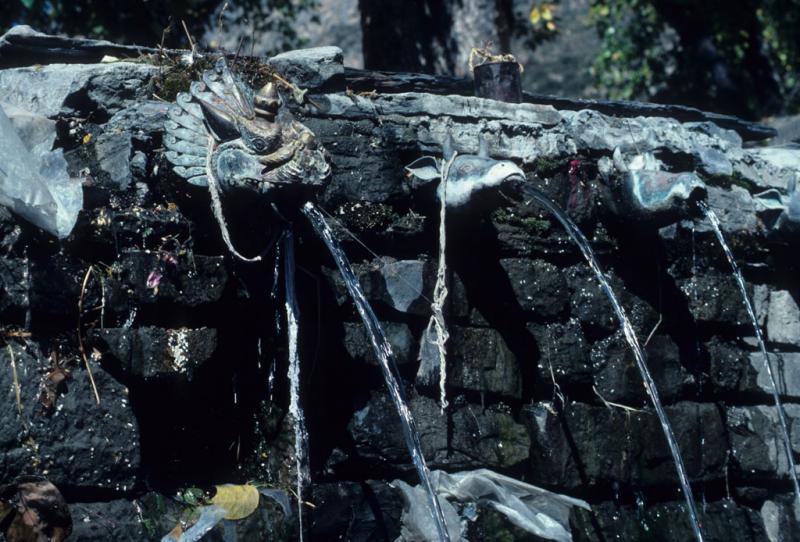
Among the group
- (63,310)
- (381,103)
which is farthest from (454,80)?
(63,310)

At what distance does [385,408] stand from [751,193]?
2253mm

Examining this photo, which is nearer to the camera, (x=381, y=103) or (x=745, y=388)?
(x=381, y=103)

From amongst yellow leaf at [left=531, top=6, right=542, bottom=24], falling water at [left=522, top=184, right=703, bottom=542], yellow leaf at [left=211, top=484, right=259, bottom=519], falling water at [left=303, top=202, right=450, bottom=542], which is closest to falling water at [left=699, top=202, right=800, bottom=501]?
falling water at [left=522, top=184, right=703, bottom=542]

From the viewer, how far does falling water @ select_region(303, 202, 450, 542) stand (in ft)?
9.84

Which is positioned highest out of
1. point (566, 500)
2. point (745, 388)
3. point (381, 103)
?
point (381, 103)

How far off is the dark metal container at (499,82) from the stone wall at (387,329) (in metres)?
0.14

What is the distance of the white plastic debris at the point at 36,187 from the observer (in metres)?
2.74

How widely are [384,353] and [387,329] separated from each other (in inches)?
5.9

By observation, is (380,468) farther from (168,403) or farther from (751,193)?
(751,193)

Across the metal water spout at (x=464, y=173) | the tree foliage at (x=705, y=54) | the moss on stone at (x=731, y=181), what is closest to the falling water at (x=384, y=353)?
the metal water spout at (x=464, y=173)

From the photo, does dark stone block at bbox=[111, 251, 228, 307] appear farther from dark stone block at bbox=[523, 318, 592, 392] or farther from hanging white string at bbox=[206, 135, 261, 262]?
dark stone block at bbox=[523, 318, 592, 392]

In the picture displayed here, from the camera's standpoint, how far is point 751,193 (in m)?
4.47

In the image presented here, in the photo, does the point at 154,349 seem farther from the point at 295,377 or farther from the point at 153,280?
the point at 295,377

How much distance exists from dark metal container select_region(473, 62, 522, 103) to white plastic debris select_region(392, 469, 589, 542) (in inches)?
63.6
